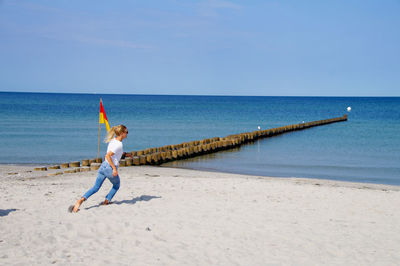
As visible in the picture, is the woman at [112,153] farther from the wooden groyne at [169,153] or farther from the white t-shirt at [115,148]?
the wooden groyne at [169,153]

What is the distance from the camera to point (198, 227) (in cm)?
790

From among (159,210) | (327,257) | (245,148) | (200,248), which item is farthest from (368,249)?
(245,148)

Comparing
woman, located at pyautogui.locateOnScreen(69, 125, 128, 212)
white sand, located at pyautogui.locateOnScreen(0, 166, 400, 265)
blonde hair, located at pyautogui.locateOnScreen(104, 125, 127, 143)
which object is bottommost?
white sand, located at pyautogui.locateOnScreen(0, 166, 400, 265)

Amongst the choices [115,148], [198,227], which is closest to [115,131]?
[115,148]

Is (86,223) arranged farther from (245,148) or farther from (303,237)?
(245,148)

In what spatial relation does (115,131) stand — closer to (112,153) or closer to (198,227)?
(112,153)

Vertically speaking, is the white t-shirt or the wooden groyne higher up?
the white t-shirt

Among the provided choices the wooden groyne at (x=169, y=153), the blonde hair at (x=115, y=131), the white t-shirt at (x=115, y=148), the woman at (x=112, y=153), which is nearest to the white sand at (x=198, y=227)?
the woman at (x=112, y=153)

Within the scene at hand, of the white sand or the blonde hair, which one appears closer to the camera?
the white sand

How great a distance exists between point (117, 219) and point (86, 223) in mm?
585

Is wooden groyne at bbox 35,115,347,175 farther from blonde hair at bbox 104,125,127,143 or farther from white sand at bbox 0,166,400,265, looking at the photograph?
blonde hair at bbox 104,125,127,143

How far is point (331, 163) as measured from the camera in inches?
909

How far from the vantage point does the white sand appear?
21.1 feet

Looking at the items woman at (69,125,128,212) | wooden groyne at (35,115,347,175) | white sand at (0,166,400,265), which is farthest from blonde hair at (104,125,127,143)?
wooden groyne at (35,115,347,175)
